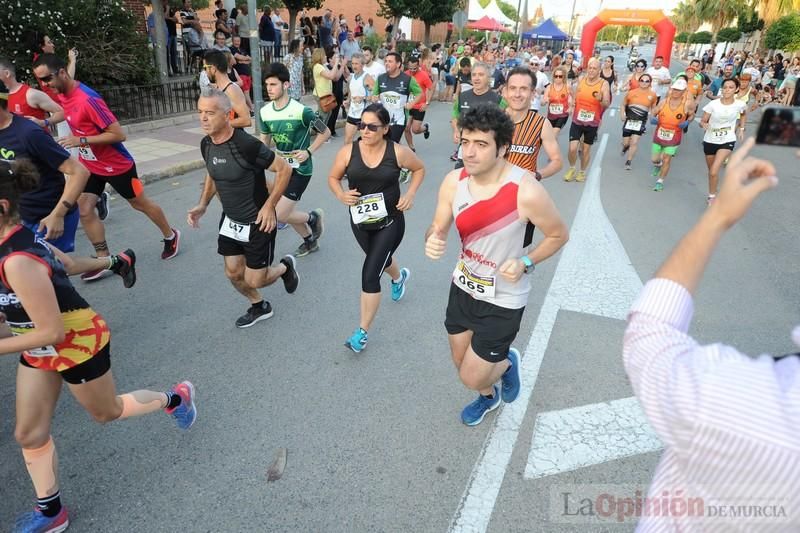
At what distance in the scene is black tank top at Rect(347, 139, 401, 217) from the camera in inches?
153

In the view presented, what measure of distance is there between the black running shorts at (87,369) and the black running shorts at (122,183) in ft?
10.1

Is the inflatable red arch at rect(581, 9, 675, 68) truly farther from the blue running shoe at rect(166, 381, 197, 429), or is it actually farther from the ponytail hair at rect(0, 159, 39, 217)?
the ponytail hair at rect(0, 159, 39, 217)

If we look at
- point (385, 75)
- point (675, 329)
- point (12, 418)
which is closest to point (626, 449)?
point (675, 329)

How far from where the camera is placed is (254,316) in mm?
4305

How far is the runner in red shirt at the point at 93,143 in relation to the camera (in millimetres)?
4531

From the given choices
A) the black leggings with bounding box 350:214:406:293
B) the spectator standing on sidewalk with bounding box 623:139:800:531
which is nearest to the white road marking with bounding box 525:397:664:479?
the black leggings with bounding box 350:214:406:293

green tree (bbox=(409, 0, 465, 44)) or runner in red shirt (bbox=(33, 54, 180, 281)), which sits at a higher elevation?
green tree (bbox=(409, 0, 465, 44))

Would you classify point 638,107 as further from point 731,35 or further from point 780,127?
point 731,35

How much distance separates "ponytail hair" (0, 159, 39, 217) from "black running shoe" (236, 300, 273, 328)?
2115 millimetres

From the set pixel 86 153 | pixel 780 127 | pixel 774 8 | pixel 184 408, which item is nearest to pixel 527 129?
pixel 184 408

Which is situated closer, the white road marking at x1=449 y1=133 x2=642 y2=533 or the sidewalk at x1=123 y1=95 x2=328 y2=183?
the white road marking at x1=449 y1=133 x2=642 y2=533

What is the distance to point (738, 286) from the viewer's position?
5.24 m

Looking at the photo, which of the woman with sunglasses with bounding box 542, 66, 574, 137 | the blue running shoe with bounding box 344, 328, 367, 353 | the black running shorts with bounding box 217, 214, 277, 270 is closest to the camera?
the blue running shoe with bounding box 344, 328, 367, 353

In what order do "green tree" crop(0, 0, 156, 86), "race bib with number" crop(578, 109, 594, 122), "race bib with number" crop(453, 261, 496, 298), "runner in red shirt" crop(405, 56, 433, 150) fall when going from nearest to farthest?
1. "race bib with number" crop(453, 261, 496, 298)
2. "race bib with number" crop(578, 109, 594, 122)
3. "green tree" crop(0, 0, 156, 86)
4. "runner in red shirt" crop(405, 56, 433, 150)
